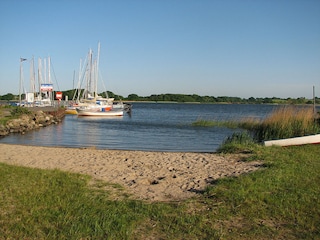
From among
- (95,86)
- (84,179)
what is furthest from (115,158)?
(95,86)

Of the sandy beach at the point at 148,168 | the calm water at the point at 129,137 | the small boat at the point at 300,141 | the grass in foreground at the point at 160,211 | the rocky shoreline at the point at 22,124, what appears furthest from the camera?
the rocky shoreline at the point at 22,124

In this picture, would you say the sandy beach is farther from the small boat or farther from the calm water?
the calm water

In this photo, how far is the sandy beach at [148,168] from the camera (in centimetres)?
737

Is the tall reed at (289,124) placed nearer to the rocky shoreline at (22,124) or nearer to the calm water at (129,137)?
the calm water at (129,137)

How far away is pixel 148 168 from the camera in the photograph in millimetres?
10062

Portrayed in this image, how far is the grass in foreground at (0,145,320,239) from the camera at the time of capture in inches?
190

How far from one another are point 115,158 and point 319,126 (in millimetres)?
9868

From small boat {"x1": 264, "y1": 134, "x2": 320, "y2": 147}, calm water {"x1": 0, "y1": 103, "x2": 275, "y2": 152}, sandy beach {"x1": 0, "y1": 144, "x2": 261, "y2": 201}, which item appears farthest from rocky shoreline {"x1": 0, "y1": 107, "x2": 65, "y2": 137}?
small boat {"x1": 264, "y1": 134, "x2": 320, "y2": 147}

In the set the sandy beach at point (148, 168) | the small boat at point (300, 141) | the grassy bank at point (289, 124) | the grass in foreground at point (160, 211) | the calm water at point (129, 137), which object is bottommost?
the calm water at point (129, 137)

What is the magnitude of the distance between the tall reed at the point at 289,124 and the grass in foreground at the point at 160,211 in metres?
8.04

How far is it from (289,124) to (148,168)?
351 inches

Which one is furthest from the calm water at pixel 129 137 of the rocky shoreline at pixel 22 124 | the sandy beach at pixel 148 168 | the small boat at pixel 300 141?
the sandy beach at pixel 148 168

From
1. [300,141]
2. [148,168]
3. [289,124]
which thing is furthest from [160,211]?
[289,124]

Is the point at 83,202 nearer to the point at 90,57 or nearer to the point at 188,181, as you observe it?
the point at 188,181
